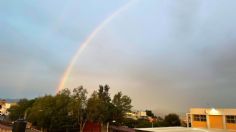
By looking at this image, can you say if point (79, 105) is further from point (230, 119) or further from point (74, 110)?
point (230, 119)

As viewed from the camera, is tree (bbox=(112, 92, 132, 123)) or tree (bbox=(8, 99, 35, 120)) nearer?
tree (bbox=(112, 92, 132, 123))

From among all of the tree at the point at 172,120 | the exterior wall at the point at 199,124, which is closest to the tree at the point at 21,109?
the tree at the point at 172,120

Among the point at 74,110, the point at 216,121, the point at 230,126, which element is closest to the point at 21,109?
the point at 74,110

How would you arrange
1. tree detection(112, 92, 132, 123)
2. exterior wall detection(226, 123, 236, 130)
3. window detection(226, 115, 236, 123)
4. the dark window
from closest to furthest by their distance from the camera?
exterior wall detection(226, 123, 236, 130) → window detection(226, 115, 236, 123) → the dark window → tree detection(112, 92, 132, 123)

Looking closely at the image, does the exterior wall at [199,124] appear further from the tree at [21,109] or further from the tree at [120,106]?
the tree at [21,109]

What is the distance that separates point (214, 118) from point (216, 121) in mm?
803

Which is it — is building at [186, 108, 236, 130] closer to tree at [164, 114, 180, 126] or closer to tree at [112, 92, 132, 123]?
tree at [112, 92, 132, 123]

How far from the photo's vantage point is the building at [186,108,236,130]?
1930 inches

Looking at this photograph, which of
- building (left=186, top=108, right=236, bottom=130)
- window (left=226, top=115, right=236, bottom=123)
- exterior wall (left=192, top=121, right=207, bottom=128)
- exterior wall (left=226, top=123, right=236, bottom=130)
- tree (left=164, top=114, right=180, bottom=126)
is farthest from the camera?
tree (left=164, top=114, right=180, bottom=126)

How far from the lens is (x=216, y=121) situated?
52.8 meters

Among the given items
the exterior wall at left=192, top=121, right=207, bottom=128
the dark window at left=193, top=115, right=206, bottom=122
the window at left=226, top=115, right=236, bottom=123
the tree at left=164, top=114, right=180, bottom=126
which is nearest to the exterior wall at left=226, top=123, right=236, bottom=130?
the window at left=226, top=115, right=236, bottom=123

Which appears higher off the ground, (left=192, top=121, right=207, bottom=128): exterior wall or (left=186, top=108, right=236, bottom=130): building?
(left=186, top=108, right=236, bottom=130): building

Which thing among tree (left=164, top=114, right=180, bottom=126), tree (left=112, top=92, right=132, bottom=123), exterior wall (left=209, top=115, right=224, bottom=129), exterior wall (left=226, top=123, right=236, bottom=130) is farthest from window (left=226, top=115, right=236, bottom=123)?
tree (left=164, top=114, right=180, bottom=126)

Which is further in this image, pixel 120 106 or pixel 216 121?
pixel 120 106
